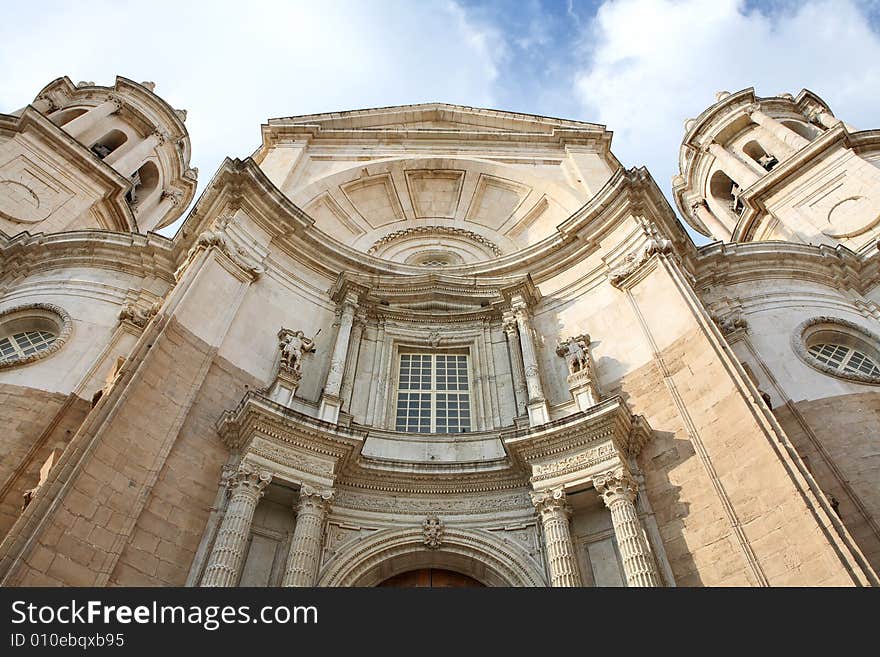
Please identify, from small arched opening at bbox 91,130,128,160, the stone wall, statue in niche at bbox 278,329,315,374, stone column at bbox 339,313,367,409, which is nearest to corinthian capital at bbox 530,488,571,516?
stone column at bbox 339,313,367,409

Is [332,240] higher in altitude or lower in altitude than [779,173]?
lower

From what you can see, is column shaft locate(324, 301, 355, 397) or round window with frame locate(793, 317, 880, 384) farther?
round window with frame locate(793, 317, 880, 384)

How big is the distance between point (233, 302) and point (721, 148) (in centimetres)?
2832

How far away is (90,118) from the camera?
103 feet

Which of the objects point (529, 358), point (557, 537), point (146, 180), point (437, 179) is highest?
point (146, 180)

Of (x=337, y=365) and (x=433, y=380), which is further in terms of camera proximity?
(x=433, y=380)

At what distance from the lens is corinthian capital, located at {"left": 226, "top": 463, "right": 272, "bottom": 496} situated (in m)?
12.8

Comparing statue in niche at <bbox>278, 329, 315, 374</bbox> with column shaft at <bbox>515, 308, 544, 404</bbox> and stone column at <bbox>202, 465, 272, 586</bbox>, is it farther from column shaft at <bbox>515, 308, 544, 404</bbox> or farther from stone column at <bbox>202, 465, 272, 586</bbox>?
column shaft at <bbox>515, 308, 544, 404</bbox>

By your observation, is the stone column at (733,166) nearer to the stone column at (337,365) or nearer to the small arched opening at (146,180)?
the stone column at (337,365)

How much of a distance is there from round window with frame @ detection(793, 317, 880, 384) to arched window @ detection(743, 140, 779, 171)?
1648 centimetres

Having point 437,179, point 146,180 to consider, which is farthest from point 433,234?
point 146,180

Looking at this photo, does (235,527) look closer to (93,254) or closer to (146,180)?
(93,254)

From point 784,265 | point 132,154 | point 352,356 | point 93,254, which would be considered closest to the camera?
point 352,356

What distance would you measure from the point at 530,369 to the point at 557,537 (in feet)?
17.4
